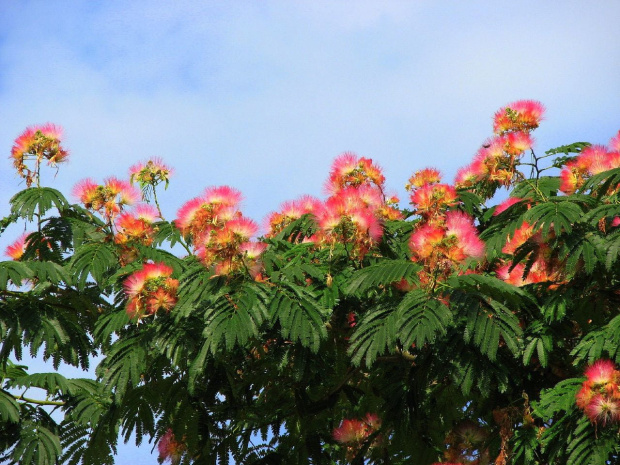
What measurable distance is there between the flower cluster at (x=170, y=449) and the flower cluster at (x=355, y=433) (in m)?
1.01

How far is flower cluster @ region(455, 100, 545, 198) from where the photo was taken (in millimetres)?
6023

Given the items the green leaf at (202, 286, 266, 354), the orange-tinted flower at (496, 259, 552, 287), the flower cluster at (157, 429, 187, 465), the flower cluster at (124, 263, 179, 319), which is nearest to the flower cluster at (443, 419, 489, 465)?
the orange-tinted flower at (496, 259, 552, 287)

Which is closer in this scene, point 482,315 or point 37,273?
point 482,315

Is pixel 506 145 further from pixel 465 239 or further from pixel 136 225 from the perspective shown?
pixel 136 225

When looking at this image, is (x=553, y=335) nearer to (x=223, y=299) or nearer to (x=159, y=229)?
(x=223, y=299)

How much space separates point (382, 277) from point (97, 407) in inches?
96.9

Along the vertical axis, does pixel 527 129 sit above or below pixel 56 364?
above

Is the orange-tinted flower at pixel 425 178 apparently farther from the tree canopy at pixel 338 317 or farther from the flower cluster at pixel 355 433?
the flower cluster at pixel 355 433

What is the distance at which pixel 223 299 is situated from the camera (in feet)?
16.9

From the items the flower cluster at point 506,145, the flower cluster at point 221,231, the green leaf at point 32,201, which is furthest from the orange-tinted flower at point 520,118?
the green leaf at point 32,201

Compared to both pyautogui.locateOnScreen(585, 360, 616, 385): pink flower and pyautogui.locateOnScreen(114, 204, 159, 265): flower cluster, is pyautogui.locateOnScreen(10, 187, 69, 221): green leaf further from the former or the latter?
pyautogui.locateOnScreen(585, 360, 616, 385): pink flower

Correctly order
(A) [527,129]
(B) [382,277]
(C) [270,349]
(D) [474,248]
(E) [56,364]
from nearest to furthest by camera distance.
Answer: (D) [474,248], (B) [382,277], (C) [270,349], (A) [527,129], (E) [56,364]

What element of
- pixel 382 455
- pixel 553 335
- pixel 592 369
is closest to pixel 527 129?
pixel 553 335

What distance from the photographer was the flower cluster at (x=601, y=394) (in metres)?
4.74
